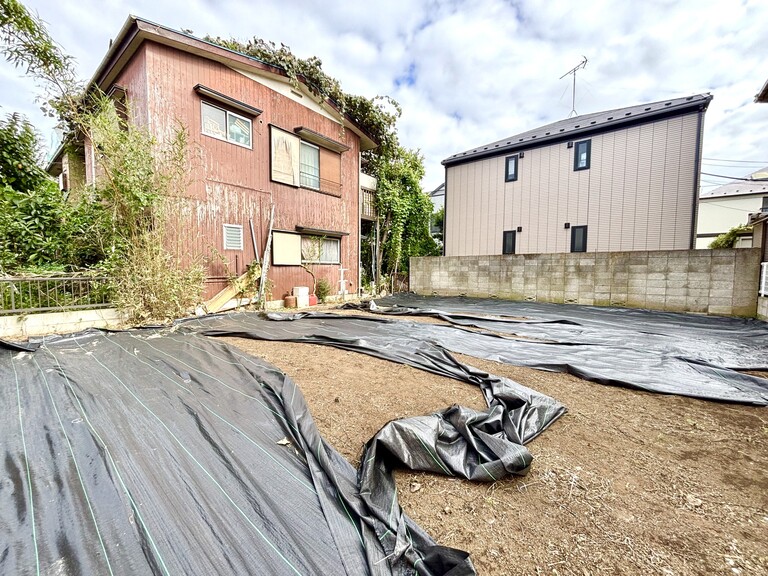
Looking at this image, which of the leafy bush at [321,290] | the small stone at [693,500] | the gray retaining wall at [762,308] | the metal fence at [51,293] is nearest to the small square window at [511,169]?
the gray retaining wall at [762,308]

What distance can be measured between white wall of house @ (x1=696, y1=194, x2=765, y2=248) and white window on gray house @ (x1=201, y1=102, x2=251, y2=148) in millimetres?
19074

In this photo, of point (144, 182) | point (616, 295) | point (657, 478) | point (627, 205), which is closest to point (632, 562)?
point (657, 478)

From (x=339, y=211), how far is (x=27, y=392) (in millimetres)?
6922

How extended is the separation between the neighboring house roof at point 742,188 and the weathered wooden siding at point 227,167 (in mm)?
19484

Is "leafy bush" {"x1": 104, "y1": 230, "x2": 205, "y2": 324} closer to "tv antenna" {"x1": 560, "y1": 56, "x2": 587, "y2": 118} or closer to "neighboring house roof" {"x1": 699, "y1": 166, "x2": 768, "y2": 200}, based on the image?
"tv antenna" {"x1": 560, "y1": 56, "x2": 587, "y2": 118}

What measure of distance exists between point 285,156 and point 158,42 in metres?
2.61

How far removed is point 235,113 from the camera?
607cm

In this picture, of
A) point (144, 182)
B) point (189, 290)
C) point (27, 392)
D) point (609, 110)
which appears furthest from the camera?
point (609, 110)

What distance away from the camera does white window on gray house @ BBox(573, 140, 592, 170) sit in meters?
8.41

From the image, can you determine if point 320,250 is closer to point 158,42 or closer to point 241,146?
point 241,146

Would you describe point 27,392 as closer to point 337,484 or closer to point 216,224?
point 337,484

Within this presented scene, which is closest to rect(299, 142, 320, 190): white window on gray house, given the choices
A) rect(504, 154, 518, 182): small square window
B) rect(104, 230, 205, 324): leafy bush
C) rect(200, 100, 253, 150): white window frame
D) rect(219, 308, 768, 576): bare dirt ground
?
rect(200, 100, 253, 150): white window frame

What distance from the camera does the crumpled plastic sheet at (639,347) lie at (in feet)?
8.07

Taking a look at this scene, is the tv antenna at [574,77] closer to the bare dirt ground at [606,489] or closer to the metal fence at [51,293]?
the bare dirt ground at [606,489]
